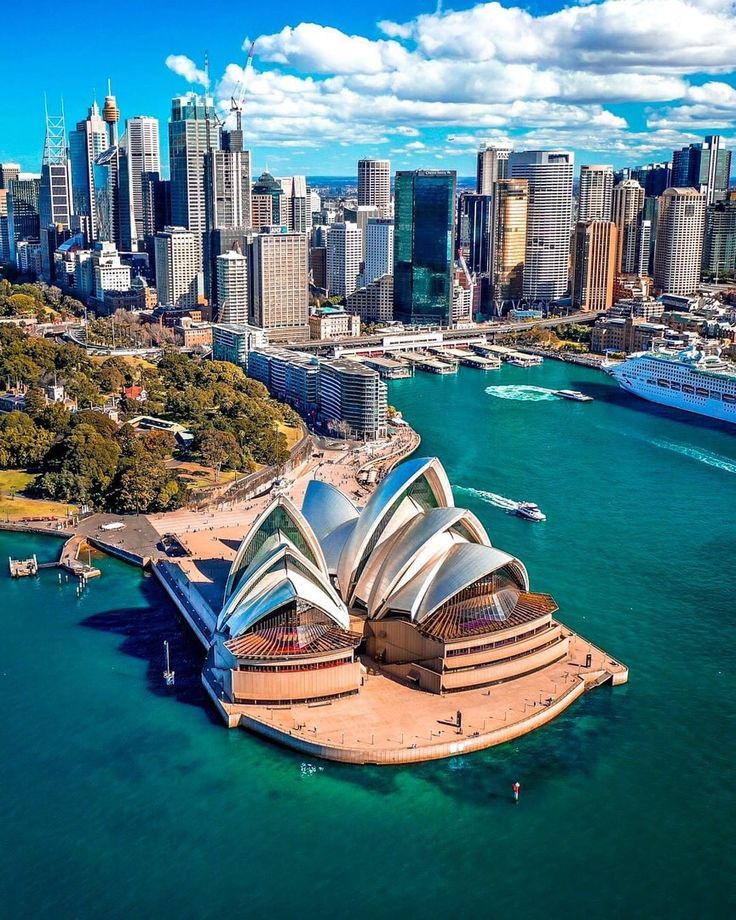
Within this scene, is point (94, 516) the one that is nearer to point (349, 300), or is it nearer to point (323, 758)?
point (323, 758)

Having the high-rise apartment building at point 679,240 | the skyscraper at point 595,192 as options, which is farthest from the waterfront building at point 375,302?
the skyscraper at point 595,192

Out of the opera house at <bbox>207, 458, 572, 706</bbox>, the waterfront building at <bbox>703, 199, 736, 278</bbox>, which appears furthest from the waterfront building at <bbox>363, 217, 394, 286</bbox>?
the opera house at <bbox>207, 458, 572, 706</bbox>

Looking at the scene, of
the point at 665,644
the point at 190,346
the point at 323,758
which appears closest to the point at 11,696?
the point at 323,758

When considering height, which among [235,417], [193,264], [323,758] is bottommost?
[323,758]

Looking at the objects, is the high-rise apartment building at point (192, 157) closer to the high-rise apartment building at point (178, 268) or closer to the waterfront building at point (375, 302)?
the high-rise apartment building at point (178, 268)

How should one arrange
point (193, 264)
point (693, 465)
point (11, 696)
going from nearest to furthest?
point (11, 696) < point (693, 465) < point (193, 264)

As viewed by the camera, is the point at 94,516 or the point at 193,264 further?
the point at 193,264
